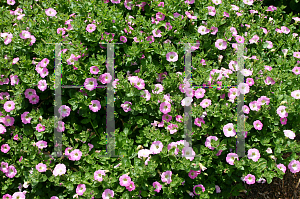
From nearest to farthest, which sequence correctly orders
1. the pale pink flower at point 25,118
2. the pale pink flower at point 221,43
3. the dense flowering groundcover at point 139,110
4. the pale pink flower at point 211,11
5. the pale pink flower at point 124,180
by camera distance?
1. the pale pink flower at point 124,180
2. the dense flowering groundcover at point 139,110
3. the pale pink flower at point 25,118
4. the pale pink flower at point 221,43
5. the pale pink flower at point 211,11

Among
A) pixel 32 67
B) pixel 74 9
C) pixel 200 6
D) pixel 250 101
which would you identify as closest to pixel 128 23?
pixel 74 9

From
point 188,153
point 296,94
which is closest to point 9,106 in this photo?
point 188,153

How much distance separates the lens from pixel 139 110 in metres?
2.78

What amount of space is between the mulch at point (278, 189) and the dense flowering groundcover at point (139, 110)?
2.01ft

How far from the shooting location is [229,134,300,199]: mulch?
3414 millimetres

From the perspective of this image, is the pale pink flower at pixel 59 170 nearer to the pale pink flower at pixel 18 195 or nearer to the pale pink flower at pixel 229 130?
the pale pink flower at pixel 18 195

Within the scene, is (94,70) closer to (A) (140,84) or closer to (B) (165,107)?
(A) (140,84)

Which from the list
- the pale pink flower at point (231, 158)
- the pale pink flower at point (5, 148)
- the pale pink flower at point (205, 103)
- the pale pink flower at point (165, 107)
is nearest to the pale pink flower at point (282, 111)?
the pale pink flower at point (231, 158)

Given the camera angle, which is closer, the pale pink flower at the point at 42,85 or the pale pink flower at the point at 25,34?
the pale pink flower at the point at 42,85

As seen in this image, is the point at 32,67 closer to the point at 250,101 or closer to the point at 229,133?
the point at 229,133

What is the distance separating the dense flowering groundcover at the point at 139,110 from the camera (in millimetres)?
2660

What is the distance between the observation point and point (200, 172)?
9.01 feet

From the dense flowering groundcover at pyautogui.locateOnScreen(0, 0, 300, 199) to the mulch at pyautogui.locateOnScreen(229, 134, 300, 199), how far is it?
613 mm

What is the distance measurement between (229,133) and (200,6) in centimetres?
176
